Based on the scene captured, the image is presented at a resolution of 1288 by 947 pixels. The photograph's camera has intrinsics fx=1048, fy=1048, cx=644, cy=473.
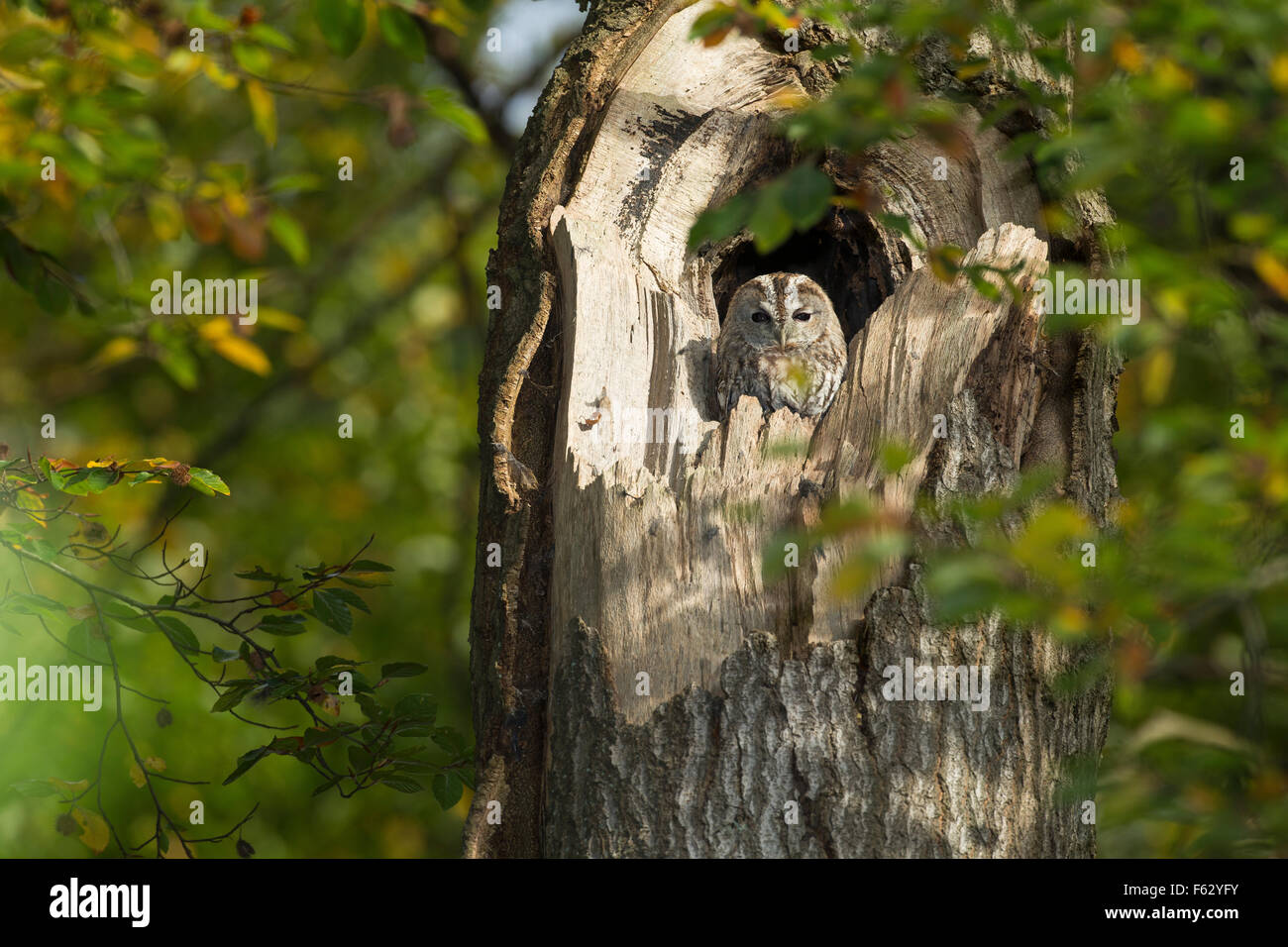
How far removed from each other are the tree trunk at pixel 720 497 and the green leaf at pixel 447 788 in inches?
10.4

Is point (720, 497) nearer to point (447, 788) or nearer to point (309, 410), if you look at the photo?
point (447, 788)

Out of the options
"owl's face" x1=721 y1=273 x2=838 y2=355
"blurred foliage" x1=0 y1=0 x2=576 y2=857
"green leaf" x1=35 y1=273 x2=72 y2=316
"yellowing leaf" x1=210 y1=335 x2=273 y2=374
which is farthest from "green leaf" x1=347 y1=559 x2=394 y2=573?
"blurred foliage" x1=0 y1=0 x2=576 y2=857

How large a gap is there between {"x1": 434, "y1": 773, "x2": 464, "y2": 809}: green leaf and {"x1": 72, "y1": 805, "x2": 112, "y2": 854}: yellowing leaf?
0.92m

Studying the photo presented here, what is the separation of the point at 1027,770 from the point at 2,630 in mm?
2688

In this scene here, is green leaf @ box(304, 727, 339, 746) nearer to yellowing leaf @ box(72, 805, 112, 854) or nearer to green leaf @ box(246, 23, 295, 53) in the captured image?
yellowing leaf @ box(72, 805, 112, 854)

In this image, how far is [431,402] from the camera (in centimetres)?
966

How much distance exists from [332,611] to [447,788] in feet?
2.12

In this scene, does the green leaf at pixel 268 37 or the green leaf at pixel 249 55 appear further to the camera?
the green leaf at pixel 249 55

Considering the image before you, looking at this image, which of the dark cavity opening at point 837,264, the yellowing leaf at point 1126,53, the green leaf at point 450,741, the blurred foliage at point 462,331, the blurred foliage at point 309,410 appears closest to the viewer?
the blurred foliage at point 462,331

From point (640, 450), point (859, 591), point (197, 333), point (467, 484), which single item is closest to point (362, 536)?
point (467, 484)

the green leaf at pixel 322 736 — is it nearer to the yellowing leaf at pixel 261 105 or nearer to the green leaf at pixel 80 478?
the green leaf at pixel 80 478

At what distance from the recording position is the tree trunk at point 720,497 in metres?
2.40

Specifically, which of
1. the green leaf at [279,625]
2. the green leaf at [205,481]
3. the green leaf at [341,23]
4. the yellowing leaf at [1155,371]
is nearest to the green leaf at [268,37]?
the green leaf at [341,23]

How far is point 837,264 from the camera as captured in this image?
451 cm
